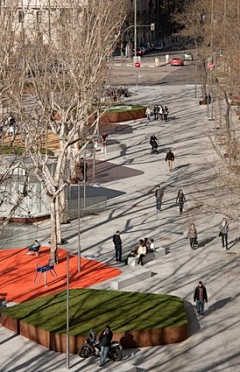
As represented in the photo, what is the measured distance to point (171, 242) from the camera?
45.7 meters

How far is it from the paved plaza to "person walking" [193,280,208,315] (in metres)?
0.39

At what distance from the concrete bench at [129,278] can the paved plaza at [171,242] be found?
1.07 ft

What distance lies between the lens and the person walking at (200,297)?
118 feet

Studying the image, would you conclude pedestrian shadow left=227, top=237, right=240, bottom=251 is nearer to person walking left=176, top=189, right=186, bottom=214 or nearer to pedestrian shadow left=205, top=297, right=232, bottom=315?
person walking left=176, top=189, right=186, bottom=214

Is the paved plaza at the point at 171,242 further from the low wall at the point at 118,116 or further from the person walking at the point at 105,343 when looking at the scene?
the low wall at the point at 118,116

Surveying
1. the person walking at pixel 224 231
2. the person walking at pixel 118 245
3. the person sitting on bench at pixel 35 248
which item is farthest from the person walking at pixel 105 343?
the person walking at pixel 224 231

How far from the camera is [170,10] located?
474 feet

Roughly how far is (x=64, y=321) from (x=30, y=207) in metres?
15.6

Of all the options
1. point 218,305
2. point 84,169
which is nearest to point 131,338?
point 218,305

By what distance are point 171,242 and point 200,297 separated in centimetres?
970

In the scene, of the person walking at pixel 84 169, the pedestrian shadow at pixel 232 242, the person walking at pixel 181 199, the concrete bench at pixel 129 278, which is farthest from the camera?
the person walking at pixel 181 199

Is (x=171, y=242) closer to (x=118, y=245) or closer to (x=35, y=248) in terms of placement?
(x=118, y=245)

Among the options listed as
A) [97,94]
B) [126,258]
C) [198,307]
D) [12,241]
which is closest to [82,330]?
[198,307]

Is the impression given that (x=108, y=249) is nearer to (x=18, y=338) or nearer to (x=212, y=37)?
(x=18, y=338)
